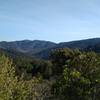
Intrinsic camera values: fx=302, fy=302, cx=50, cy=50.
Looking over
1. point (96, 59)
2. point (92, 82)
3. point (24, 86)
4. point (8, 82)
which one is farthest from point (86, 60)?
point (8, 82)

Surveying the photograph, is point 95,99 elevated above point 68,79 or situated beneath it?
situated beneath

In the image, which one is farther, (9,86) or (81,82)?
(81,82)

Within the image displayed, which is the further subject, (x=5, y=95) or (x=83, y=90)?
(x=83, y=90)

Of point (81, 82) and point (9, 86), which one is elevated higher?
point (9, 86)

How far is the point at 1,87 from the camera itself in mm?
13883

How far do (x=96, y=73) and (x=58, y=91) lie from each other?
2739mm

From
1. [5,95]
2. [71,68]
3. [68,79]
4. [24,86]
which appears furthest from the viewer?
[71,68]

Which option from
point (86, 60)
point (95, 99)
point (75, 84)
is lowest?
point (95, 99)

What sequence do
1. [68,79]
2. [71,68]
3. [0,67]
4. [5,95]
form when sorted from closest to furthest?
[5,95], [0,67], [68,79], [71,68]

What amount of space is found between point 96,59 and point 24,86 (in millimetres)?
6630

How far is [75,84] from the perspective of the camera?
1895 centimetres

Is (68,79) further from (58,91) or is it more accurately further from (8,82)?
(8,82)

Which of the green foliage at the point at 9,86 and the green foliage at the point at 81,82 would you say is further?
the green foliage at the point at 81,82

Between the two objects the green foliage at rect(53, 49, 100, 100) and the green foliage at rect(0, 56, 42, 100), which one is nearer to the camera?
the green foliage at rect(0, 56, 42, 100)
